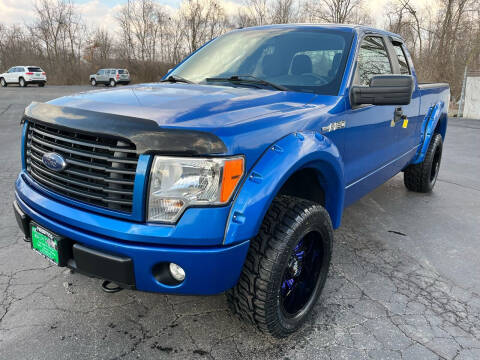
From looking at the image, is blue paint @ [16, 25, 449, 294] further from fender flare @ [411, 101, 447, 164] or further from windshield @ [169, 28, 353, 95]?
fender flare @ [411, 101, 447, 164]

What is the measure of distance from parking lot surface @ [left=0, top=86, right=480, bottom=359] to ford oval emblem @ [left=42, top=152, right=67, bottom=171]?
94cm

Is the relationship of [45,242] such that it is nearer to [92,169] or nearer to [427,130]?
[92,169]

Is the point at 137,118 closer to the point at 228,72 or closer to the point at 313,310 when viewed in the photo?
the point at 228,72

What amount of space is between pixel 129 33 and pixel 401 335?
4951 centimetres

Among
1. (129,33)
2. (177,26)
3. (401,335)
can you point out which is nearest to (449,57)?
(401,335)

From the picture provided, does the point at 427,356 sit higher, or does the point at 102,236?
the point at 102,236

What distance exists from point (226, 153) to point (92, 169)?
65cm

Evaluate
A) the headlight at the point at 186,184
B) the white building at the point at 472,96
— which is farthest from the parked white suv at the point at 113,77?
the headlight at the point at 186,184

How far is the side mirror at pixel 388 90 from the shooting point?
2.44 m

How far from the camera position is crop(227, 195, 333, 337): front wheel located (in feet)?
6.20

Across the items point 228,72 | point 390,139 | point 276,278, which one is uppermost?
point 228,72

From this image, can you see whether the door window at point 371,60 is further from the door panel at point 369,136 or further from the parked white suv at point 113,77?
the parked white suv at point 113,77

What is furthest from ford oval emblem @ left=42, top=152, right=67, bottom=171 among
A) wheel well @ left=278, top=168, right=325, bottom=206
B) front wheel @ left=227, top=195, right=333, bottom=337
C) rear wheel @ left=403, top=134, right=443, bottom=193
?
rear wheel @ left=403, top=134, right=443, bottom=193

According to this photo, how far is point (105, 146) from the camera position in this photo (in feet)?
5.76
